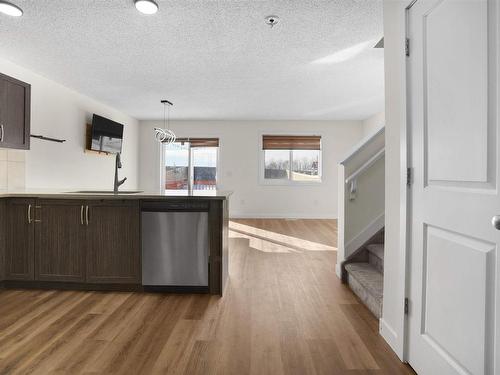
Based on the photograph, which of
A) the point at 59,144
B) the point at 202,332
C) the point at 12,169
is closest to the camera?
the point at 202,332

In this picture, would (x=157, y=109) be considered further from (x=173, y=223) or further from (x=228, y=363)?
(x=228, y=363)

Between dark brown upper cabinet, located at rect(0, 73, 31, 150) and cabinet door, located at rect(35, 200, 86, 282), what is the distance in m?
0.78

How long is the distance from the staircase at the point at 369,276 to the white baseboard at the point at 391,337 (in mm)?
208

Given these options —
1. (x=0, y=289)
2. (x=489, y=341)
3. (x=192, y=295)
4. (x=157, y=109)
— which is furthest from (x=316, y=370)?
(x=157, y=109)

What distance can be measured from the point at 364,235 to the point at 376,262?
0.90 ft

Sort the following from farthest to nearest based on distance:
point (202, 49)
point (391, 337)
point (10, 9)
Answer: point (202, 49) < point (10, 9) < point (391, 337)

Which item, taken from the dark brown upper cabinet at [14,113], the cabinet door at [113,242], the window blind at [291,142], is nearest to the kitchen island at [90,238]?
the cabinet door at [113,242]

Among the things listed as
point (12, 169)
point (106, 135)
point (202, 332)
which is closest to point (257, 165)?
point (106, 135)

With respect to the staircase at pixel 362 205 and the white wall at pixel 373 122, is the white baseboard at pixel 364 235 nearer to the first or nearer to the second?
the staircase at pixel 362 205

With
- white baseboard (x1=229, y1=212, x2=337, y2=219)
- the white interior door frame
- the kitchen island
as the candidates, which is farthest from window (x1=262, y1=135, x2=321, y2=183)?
the white interior door frame

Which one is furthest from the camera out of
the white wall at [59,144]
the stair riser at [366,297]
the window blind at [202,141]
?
the window blind at [202,141]

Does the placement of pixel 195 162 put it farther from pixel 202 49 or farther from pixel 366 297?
pixel 366 297

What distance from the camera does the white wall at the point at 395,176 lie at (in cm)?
184

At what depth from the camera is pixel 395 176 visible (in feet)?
6.54
